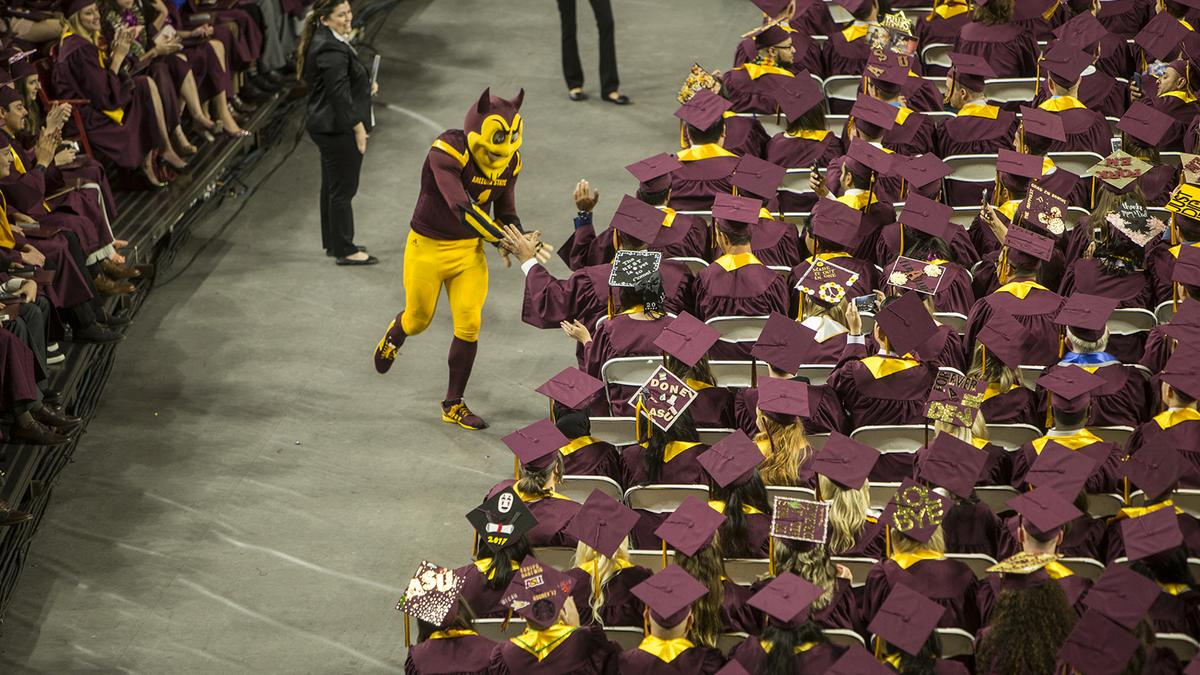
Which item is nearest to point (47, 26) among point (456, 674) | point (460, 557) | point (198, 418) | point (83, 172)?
point (83, 172)

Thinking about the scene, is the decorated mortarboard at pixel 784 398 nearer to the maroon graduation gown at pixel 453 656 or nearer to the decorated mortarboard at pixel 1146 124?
the maroon graduation gown at pixel 453 656

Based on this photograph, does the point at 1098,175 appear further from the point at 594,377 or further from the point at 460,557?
the point at 460,557

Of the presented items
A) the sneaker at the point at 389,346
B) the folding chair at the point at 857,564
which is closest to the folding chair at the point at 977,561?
the folding chair at the point at 857,564

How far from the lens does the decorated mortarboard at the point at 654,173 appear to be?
274 inches

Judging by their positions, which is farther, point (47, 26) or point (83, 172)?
point (47, 26)

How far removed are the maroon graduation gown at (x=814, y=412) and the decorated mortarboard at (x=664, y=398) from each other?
334 mm

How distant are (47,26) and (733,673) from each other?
6060mm

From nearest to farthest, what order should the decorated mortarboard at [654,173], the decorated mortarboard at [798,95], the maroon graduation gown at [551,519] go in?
1. the maroon graduation gown at [551,519]
2. the decorated mortarboard at [654,173]
3. the decorated mortarboard at [798,95]

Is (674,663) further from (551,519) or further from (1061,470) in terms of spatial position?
(1061,470)

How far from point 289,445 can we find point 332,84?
219 cm

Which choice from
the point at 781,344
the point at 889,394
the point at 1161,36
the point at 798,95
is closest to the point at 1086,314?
the point at 889,394

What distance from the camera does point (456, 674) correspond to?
467 centimetres

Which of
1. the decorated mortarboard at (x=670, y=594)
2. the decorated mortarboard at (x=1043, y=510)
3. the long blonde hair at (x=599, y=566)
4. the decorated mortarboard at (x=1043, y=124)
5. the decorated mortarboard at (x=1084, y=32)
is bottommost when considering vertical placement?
the long blonde hair at (x=599, y=566)

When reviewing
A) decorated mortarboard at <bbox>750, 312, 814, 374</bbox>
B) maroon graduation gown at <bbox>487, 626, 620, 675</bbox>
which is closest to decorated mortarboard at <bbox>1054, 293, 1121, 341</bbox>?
decorated mortarboard at <bbox>750, 312, 814, 374</bbox>
